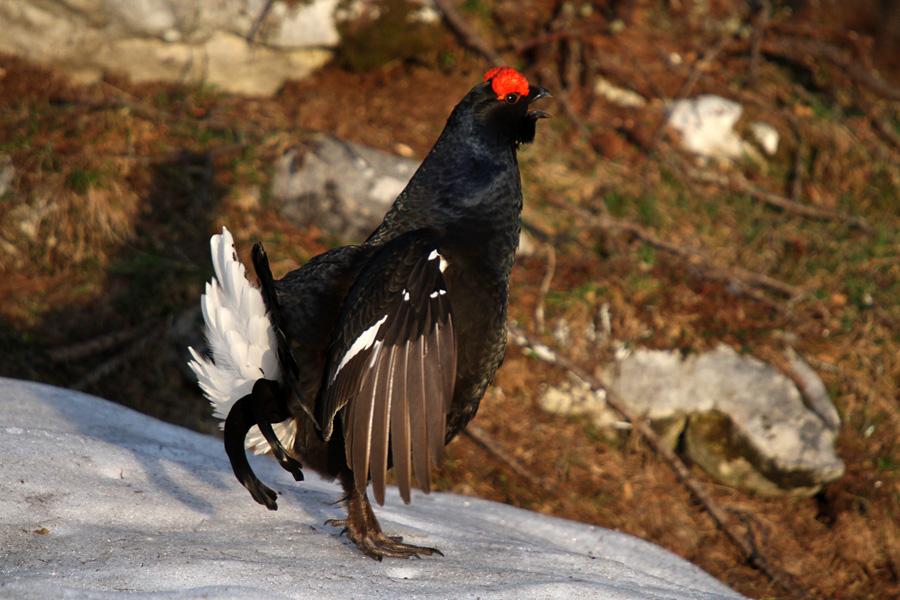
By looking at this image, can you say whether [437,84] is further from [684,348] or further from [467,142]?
[467,142]

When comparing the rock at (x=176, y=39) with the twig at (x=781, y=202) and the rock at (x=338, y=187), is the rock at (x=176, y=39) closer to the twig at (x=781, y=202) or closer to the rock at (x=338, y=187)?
the rock at (x=338, y=187)

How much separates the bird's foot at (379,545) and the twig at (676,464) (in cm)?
204

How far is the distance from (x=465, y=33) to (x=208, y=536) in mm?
4630

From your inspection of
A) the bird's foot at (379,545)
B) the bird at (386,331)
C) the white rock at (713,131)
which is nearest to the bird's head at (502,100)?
the bird at (386,331)

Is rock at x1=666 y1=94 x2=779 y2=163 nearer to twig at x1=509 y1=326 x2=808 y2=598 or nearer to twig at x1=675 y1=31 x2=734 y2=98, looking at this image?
twig at x1=675 y1=31 x2=734 y2=98

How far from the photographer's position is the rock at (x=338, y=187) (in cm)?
479

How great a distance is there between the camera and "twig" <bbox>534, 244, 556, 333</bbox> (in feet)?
15.0

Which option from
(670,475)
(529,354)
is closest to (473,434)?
(529,354)

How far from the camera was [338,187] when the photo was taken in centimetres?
482

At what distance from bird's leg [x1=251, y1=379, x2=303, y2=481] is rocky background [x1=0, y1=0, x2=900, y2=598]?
1.79m

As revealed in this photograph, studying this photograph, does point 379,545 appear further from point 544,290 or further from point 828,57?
point 828,57

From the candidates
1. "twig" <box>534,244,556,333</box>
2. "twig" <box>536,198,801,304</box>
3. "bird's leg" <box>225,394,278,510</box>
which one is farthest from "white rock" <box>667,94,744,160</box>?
"bird's leg" <box>225,394,278,510</box>

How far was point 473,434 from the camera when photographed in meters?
4.10

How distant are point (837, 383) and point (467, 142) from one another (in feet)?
10.3
